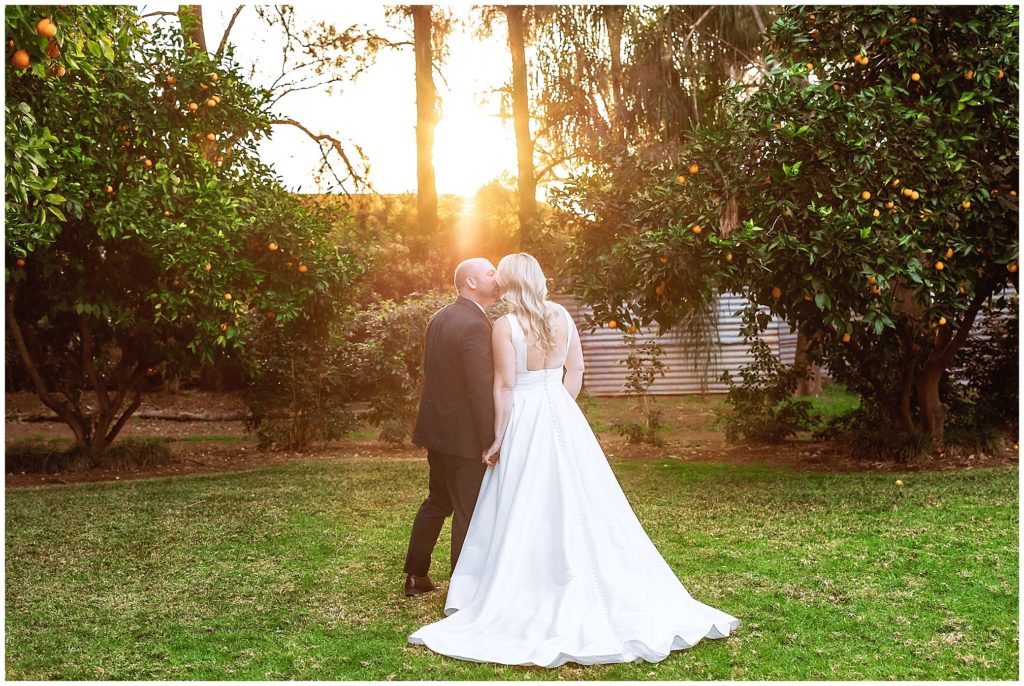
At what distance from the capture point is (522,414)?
4672mm

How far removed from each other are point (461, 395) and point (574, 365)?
24.9 inches

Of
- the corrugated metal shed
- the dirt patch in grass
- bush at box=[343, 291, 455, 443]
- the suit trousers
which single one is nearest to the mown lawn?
the suit trousers

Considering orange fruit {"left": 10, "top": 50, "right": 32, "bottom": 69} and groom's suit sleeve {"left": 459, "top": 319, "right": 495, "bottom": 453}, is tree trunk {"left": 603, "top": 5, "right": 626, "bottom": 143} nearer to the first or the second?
groom's suit sleeve {"left": 459, "top": 319, "right": 495, "bottom": 453}

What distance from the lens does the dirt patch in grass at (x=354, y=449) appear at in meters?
9.53

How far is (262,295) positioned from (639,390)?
4.45 meters

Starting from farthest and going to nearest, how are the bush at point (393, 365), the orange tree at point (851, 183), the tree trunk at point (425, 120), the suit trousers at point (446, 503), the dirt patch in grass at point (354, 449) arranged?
1. the tree trunk at point (425, 120)
2. the bush at point (393, 365)
3. the dirt patch in grass at point (354, 449)
4. the orange tree at point (851, 183)
5. the suit trousers at point (446, 503)

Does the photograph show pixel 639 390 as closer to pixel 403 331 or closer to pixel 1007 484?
pixel 403 331

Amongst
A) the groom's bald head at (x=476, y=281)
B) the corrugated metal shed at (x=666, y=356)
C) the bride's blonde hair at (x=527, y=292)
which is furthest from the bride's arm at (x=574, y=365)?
the corrugated metal shed at (x=666, y=356)

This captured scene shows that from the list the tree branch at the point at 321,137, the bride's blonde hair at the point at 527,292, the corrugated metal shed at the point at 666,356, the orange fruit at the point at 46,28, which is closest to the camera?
the orange fruit at the point at 46,28

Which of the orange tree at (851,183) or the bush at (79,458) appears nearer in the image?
the orange tree at (851,183)

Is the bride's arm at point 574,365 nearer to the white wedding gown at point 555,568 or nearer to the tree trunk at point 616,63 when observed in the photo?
the white wedding gown at point 555,568

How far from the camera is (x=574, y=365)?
16.1 ft

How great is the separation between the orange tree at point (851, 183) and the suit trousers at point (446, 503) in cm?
310

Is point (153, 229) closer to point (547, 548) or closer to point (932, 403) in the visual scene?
point (547, 548)
